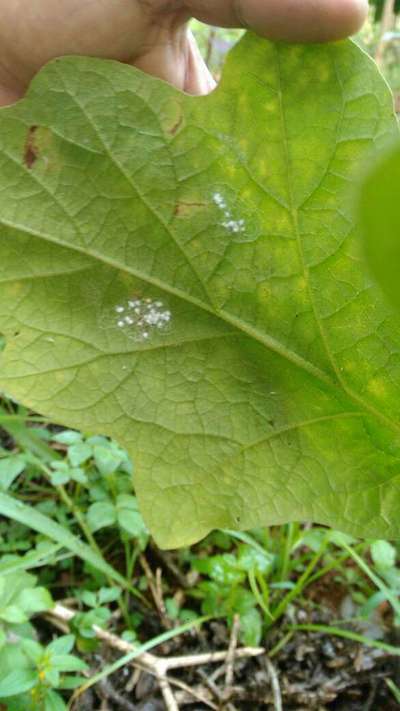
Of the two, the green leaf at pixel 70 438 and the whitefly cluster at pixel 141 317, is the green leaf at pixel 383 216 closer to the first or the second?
the whitefly cluster at pixel 141 317

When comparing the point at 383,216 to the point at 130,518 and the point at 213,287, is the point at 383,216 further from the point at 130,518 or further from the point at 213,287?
the point at 130,518

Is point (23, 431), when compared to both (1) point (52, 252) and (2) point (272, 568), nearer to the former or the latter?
(2) point (272, 568)

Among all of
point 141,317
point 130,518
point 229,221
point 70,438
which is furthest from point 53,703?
point 229,221

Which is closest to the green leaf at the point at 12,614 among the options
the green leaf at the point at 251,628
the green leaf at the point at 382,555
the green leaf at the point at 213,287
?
the green leaf at the point at 213,287

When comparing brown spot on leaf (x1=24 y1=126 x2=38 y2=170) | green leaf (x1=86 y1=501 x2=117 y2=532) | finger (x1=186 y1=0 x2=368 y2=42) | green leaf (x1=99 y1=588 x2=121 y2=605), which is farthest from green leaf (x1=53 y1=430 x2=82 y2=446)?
finger (x1=186 y1=0 x2=368 y2=42)

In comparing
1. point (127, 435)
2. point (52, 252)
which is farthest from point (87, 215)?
point (127, 435)

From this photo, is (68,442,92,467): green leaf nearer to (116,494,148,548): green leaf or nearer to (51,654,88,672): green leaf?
A: (116,494,148,548): green leaf
